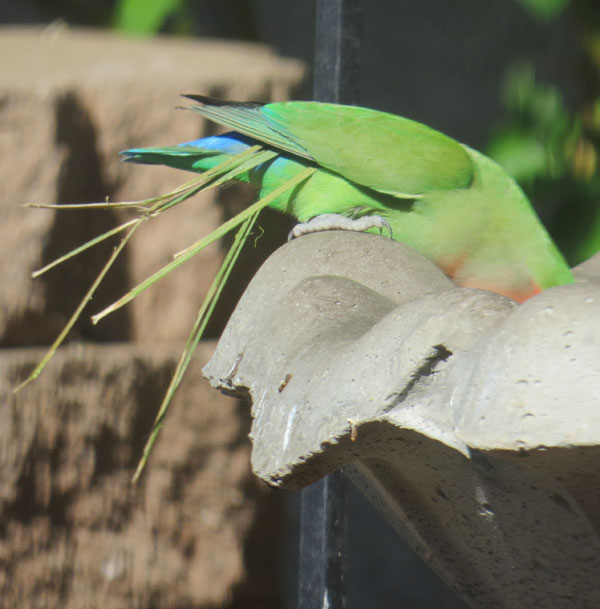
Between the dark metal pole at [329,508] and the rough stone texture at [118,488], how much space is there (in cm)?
69

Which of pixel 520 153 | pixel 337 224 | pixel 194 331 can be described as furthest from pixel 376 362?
pixel 520 153

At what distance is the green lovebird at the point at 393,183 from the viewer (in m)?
1.20

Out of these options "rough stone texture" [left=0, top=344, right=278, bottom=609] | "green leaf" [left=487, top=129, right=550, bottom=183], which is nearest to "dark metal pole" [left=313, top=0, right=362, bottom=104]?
"rough stone texture" [left=0, top=344, right=278, bottom=609]

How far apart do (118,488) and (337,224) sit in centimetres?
78

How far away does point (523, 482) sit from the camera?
62 centimetres

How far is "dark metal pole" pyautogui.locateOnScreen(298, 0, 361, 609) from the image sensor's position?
96 cm

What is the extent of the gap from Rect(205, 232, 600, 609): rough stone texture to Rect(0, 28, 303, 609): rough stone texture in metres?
0.89

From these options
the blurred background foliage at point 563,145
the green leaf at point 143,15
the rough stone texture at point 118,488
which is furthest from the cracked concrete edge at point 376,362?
the green leaf at point 143,15

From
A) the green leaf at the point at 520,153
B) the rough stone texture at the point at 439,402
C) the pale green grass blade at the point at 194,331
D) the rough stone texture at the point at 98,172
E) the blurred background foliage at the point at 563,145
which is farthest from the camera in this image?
the green leaf at the point at 520,153

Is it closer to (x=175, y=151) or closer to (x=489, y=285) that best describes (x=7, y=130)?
(x=175, y=151)

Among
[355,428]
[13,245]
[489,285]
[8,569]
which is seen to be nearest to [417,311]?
[355,428]

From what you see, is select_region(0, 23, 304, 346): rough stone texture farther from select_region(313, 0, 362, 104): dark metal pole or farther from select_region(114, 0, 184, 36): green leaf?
select_region(313, 0, 362, 104): dark metal pole

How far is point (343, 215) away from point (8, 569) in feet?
2.94

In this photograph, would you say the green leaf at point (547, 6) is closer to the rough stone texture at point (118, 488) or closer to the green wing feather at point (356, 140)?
the green wing feather at point (356, 140)
